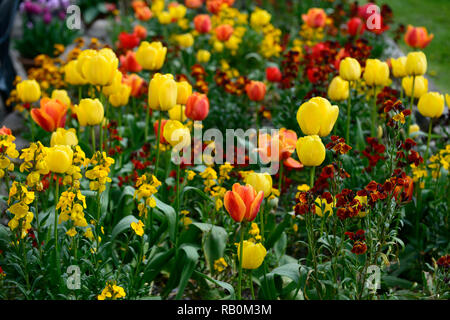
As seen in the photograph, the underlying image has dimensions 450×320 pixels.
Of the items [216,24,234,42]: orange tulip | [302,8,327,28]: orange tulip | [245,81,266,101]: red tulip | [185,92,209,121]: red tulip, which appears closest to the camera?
[185,92,209,121]: red tulip

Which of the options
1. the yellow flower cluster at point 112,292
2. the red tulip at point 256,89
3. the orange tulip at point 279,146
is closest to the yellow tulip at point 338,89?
the orange tulip at point 279,146

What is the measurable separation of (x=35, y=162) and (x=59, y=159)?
0.10m

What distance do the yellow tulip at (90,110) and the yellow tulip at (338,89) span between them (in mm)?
1196

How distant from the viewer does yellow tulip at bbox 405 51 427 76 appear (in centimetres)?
303

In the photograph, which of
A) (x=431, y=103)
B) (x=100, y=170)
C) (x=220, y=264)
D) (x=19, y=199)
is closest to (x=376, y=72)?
(x=431, y=103)

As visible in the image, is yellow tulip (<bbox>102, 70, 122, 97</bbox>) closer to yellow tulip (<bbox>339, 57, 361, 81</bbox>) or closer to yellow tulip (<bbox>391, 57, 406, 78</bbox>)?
yellow tulip (<bbox>339, 57, 361, 81</bbox>)

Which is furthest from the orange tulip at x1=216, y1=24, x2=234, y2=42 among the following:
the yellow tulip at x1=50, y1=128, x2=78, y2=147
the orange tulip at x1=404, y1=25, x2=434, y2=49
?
the yellow tulip at x1=50, y1=128, x2=78, y2=147

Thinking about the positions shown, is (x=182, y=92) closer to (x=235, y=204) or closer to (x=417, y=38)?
(x=235, y=204)

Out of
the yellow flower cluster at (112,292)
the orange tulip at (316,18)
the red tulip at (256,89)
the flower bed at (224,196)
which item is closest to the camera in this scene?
the yellow flower cluster at (112,292)

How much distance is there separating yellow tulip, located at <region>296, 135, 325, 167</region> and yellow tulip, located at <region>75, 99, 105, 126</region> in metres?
0.92

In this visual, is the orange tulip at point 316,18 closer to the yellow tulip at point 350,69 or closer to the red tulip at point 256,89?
the red tulip at point 256,89

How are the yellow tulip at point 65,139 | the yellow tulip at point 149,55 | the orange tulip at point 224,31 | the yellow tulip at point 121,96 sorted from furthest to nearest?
the orange tulip at point 224,31, the yellow tulip at point 121,96, the yellow tulip at point 149,55, the yellow tulip at point 65,139

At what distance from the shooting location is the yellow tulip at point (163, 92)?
100 inches

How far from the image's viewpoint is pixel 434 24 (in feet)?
24.6
